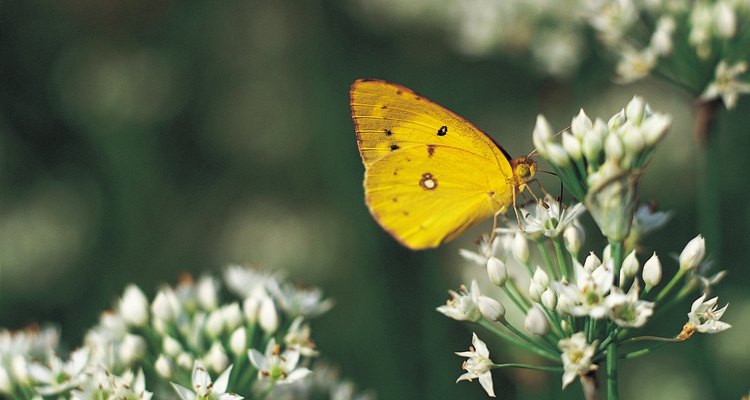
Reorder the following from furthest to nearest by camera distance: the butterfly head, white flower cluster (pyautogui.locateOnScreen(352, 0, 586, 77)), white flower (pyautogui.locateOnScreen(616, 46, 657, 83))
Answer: white flower cluster (pyautogui.locateOnScreen(352, 0, 586, 77)) → white flower (pyautogui.locateOnScreen(616, 46, 657, 83)) → the butterfly head

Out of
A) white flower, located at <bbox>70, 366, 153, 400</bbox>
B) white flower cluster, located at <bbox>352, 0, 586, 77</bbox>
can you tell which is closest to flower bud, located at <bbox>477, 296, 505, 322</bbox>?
white flower, located at <bbox>70, 366, 153, 400</bbox>

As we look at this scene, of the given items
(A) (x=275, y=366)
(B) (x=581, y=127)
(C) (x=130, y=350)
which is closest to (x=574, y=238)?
(B) (x=581, y=127)

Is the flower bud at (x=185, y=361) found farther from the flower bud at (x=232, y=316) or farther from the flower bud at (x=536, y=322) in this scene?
the flower bud at (x=536, y=322)

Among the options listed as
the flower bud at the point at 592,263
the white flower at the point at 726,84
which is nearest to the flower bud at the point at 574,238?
the flower bud at the point at 592,263

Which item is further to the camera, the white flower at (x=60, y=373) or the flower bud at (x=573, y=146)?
the white flower at (x=60, y=373)

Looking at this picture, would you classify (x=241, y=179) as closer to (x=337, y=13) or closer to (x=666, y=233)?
(x=337, y=13)

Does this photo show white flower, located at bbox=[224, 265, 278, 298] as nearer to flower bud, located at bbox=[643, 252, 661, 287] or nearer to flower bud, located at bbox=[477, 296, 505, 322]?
flower bud, located at bbox=[477, 296, 505, 322]
